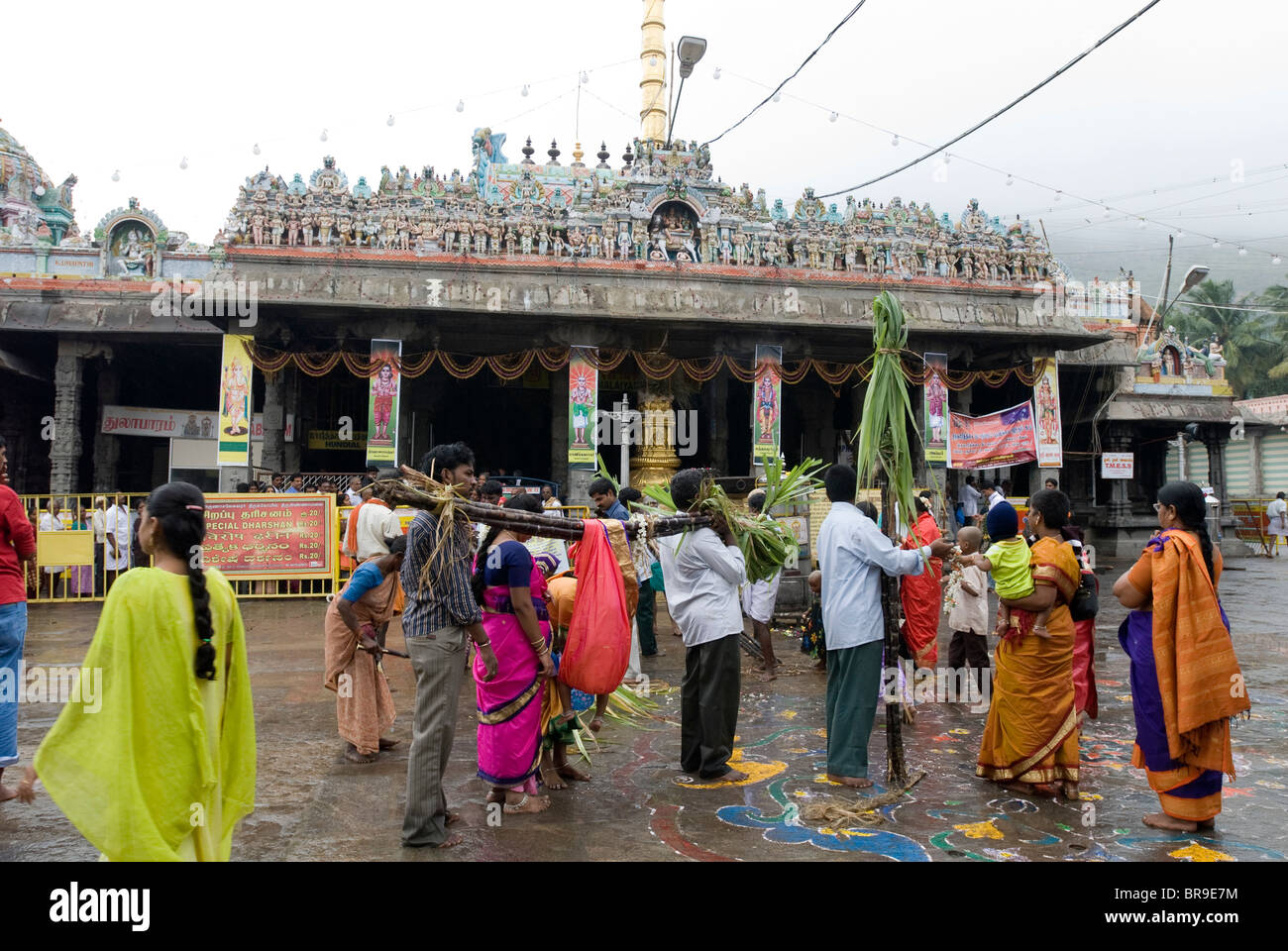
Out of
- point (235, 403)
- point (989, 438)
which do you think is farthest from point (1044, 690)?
point (235, 403)

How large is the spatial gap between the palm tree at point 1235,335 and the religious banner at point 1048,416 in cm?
2787

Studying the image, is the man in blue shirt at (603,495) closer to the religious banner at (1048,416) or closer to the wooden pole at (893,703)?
the wooden pole at (893,703)

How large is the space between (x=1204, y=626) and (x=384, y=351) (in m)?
14.3

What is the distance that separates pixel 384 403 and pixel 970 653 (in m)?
12.1

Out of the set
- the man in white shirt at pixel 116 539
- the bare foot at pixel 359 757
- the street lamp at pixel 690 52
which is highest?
the street lamp at pixel 690 52

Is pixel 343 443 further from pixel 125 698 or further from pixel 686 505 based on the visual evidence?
pixel 125 698

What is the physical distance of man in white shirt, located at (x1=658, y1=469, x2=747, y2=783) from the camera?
484cm

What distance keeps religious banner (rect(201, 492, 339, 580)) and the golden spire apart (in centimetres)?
1775

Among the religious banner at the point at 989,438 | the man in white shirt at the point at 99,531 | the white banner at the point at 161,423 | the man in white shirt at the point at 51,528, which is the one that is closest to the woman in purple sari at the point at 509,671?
the man in white shirt at the point at 99,531

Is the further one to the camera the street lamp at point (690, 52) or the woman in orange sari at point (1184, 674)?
the street lamp at point (690, 52)

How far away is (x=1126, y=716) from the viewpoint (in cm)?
633

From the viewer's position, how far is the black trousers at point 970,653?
21.8ft

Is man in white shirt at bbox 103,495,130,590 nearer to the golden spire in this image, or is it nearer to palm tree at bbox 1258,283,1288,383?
the golden spire

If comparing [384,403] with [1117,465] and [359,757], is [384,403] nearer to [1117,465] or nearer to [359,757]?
[359,757]
